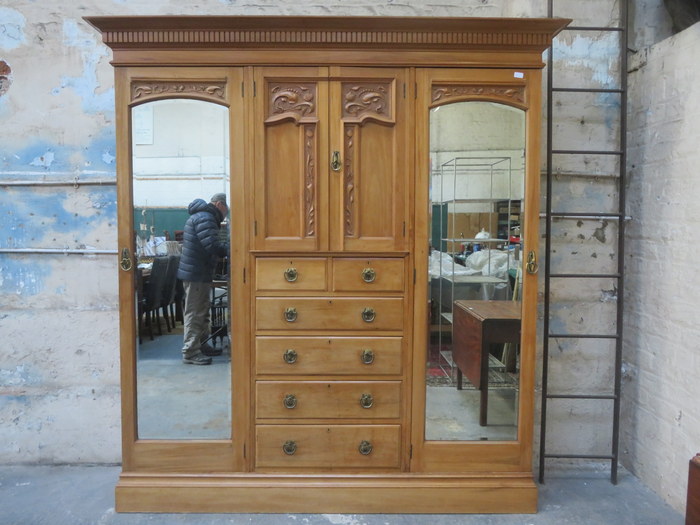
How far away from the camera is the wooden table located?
2.46 m

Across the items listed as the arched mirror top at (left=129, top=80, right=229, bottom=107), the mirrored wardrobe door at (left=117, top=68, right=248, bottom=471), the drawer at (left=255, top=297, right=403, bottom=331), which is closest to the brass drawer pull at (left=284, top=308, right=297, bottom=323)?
the drawer at (left=255, top=297, right=403, bottom=331)

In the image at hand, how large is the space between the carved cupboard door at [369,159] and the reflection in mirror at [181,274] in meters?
0.58

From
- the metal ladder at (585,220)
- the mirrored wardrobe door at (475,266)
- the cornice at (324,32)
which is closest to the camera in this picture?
Answer: the cornice at (324,32)

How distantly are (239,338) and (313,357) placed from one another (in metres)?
0.39

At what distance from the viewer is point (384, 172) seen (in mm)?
2387

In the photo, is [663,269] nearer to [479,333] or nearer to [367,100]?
[479,333]

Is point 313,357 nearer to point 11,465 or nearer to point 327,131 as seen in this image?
point 327,131

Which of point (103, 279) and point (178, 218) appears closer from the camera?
point (178, 218)

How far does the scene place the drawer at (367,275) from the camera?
238 centimetres

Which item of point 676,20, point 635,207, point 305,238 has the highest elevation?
point 676,20

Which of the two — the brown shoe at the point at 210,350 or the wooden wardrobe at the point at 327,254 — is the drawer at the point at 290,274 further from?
the brown shoe at the point at 210,350

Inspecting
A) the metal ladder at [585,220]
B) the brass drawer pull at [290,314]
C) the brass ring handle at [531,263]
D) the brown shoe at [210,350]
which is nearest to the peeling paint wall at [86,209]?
the metal ladder at [585,220]

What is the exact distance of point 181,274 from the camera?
98.0 inches

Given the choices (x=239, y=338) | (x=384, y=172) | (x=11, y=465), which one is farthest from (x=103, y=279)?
(x=384, y=172)
